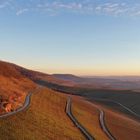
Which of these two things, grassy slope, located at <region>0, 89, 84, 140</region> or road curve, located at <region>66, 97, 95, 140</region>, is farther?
road curve, located at <region>66, 97, 95, 140</region>

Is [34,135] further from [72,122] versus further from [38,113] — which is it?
[72,122]

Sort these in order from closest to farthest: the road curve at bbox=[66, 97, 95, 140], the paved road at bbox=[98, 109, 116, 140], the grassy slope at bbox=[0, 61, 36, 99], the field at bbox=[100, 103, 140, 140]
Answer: the road curve at bbox=[66, 97, 95, 140], the paved road at bbox=[98, 109, 116, 140], the field at bbox=[100, 103, 140, 140], the grassy slope at bbox=[0, 61, 36, 99]

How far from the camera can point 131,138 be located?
8088 centimetres

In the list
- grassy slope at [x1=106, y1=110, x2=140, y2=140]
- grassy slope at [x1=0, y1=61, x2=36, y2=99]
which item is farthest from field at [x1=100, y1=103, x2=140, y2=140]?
grassy slope at [x1=0, y1=61, x2=36, y2=99]

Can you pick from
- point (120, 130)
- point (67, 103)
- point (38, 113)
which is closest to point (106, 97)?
point (67, 103)

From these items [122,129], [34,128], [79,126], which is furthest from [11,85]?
[34,128]

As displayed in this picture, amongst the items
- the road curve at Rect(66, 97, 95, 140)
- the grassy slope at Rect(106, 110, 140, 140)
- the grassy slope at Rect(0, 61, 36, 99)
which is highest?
the grassy slope at Rect(0, 61, 36, 99)

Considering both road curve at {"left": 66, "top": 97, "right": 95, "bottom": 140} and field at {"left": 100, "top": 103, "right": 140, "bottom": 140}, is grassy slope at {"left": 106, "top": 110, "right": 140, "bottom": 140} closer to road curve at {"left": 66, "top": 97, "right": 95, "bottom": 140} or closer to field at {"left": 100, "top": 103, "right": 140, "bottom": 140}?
field at {"left": 100, "top": 103, "right": 140, "bottom": 140}

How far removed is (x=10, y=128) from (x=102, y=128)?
113ft

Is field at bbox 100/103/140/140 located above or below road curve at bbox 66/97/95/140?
below

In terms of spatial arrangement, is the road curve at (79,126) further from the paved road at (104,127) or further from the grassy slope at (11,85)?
the grassy slope at (11,85)

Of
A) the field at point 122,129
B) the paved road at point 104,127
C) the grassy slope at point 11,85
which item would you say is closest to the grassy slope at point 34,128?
the paved road at point 104,127

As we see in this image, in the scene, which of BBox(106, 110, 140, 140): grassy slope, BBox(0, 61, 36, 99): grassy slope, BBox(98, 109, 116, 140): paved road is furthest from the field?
BBox(0, 61, 36, 99): grassy slope

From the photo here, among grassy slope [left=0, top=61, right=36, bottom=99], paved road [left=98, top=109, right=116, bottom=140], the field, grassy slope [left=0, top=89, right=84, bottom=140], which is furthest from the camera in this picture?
grassy slope [left=0, top=61, right=36, bottom=99]
